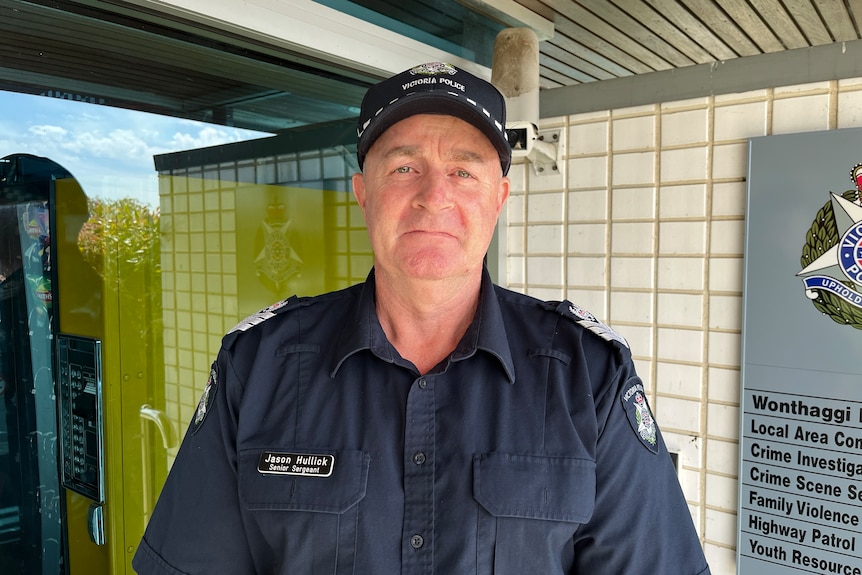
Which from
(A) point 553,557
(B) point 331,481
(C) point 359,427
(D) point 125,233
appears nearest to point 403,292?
(C) point 359,427

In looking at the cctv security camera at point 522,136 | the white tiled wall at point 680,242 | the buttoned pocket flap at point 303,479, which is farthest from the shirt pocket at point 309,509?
the white tiled wall at point 680,242

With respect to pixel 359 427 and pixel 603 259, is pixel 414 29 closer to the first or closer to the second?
pixel 603 259

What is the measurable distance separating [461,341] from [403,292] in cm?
16

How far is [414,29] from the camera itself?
249 centimetres

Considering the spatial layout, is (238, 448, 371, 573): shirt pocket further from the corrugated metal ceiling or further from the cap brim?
the corrugated metal ceiling

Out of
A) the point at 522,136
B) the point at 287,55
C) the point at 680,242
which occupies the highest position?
the point at 287,55

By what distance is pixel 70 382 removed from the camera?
1.79 metres

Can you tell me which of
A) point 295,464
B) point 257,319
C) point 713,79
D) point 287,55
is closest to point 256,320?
point 257,319

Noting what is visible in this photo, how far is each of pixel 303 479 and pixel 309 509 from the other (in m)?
0.06

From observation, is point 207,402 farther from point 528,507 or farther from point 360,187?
point 528,507

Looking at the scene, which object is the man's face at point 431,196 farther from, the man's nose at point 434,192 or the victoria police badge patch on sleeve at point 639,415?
the victoria police badge patch on sleeve at point 639,415

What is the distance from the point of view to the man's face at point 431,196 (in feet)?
3.92

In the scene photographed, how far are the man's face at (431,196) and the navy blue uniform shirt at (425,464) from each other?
0.16 meters

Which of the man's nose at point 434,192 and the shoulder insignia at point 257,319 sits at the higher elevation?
the man's nose at point 434,192
